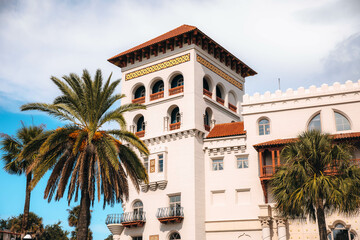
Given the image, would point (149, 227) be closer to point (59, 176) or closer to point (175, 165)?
point (175, 165)

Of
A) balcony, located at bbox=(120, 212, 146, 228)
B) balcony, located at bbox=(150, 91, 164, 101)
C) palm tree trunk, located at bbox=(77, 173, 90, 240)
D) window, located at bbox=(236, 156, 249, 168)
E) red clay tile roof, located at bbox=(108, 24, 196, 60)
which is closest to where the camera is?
palm tree trunk, located at bbox=(77, 173, 90, 240)

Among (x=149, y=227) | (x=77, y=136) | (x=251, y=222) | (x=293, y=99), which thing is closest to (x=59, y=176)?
(x=77, y=136)

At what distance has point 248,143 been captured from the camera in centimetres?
3491

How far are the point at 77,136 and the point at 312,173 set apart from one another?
1308 cm

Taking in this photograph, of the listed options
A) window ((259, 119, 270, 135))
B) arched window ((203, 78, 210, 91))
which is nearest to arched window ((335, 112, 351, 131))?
window ((259, 119, 270, 135))

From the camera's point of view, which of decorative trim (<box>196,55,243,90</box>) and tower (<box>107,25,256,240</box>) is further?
decorative trim (<box>196,55,243,90</box>)

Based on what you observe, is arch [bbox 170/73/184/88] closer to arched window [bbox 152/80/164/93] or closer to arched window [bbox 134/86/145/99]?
arched window [bbox 152/80/164/93]

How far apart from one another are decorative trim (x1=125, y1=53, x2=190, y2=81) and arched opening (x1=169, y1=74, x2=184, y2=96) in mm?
1249

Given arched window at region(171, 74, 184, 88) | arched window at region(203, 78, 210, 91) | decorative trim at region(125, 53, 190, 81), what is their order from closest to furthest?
decorative trim at region(125, 53, 190, 81) → arched window at region(171, 74, 184, 88) → arched window at region(203, 78, 210, 91)

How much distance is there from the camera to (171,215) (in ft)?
112

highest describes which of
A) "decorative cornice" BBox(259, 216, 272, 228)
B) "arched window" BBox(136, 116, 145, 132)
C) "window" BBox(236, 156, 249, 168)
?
"arched window" BBox(136, 116, 145, 132)

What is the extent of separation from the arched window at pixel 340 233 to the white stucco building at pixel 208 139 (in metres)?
0.13

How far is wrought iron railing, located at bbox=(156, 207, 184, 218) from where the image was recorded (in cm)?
3419

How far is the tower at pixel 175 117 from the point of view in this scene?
115 ft
